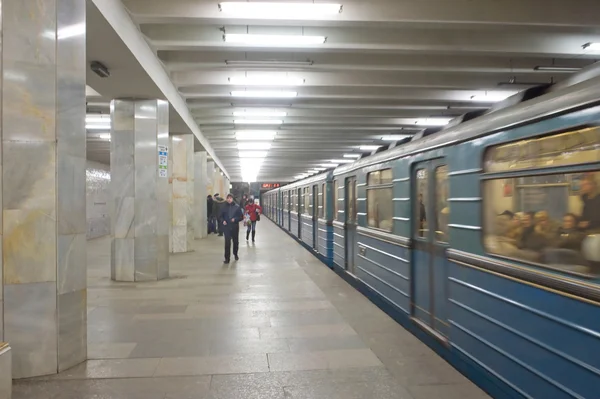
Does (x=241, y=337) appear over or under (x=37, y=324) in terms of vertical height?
under

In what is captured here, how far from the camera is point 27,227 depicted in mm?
4219

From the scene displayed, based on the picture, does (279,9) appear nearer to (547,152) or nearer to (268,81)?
(268,81)

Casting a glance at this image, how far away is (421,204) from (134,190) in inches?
230

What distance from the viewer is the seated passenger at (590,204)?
292 centimetres

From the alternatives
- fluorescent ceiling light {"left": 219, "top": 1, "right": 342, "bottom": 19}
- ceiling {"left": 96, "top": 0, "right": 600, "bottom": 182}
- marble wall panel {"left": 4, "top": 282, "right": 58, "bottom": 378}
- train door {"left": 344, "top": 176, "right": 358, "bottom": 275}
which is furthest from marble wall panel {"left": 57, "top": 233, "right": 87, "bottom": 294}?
train door {"left": 344, "top": 176, "right": 358, "bottom": 275}

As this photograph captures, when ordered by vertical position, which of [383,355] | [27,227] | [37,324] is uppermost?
[27,227]

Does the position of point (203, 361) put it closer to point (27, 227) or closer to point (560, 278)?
point (27, 227)

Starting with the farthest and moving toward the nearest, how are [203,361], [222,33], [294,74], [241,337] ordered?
[294,74] → [222,33] → [241,337] → [203,361]

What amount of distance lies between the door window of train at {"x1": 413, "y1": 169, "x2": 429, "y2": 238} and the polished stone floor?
1.33m

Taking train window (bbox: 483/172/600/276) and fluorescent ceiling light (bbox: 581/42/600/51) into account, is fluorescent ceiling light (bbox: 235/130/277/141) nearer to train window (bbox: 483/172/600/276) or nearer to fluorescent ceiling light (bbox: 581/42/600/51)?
fluorescent ceiling light (bbox: 581/42/600/51)

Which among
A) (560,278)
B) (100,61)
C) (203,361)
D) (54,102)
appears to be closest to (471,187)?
(560,278)

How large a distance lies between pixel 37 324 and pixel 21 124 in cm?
179

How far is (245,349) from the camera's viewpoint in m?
5.13

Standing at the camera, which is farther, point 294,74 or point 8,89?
point 294,74
